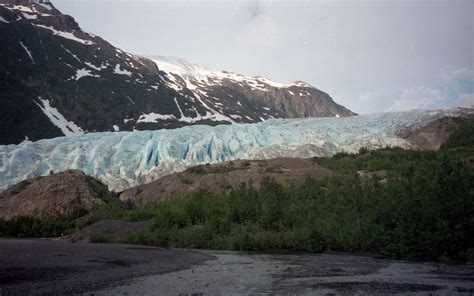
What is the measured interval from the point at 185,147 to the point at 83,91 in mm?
52642

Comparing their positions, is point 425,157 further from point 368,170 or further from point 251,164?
point 251,164

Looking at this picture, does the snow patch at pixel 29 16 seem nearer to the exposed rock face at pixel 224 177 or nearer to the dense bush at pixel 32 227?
the exposed rock face at pixel 224 177

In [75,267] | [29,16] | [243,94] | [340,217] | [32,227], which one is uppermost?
[29,16]

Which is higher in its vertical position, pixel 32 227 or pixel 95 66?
pixel 95 66

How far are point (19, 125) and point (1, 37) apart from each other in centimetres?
2953

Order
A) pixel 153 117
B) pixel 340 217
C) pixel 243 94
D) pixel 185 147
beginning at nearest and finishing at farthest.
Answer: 1. pixel 340 217
2. pixel 185 147
3. pixel 153 117
4. pixel 243 94

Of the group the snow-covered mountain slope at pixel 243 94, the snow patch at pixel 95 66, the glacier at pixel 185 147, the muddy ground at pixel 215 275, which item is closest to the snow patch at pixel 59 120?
the snow patch at pixel 95 66

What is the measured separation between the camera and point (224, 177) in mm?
34438

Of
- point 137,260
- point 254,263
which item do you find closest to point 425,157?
point 254,263

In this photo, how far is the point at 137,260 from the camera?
1551 cm

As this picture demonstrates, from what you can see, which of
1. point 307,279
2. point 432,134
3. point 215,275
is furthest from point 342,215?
point 432,134

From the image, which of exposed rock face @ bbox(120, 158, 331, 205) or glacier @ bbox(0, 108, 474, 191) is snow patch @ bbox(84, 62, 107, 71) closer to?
glacier @ bbox(0, 108, 474, 191)

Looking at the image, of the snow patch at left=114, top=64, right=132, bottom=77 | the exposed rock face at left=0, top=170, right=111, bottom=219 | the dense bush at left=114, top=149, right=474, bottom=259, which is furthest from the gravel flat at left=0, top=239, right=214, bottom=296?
the snow patch at left=114, top=64, right=132, bottom=77

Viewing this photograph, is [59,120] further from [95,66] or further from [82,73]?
[95,66]
